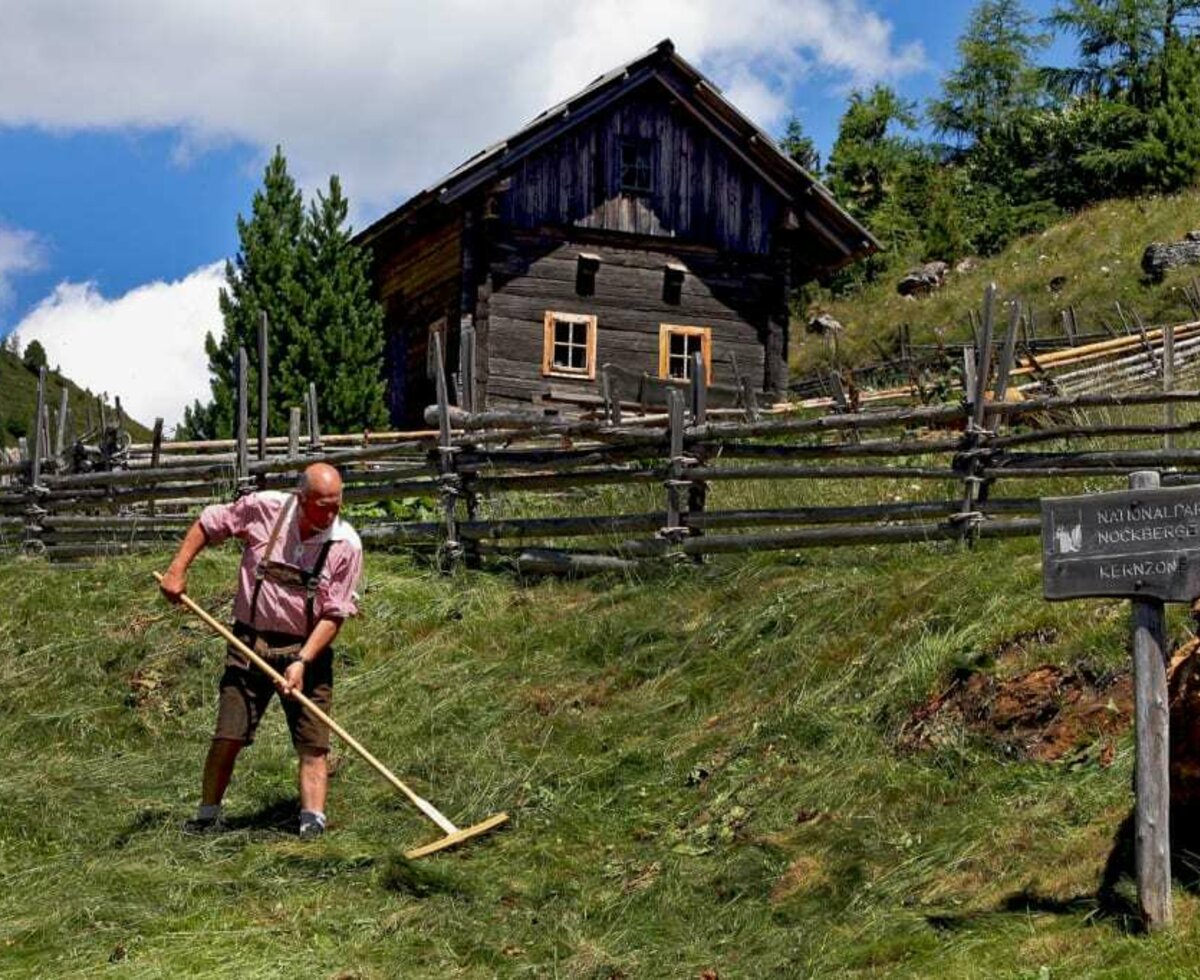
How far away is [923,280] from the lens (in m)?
37.8

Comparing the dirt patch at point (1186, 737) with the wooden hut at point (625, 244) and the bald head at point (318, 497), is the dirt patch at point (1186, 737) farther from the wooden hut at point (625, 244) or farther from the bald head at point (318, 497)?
the wooden hut at point (625, 244)

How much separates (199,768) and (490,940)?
3.10 m

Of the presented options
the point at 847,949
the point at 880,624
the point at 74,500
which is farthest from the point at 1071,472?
the point at 74,500

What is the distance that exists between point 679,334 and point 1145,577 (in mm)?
17363

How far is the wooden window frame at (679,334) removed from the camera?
2254 centimetres

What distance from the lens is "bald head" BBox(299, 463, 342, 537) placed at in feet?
24.6

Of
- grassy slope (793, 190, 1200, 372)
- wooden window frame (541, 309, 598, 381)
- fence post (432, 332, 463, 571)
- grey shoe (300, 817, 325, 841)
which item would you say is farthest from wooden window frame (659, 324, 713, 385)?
grey shoe (300, 817, 325, 841)

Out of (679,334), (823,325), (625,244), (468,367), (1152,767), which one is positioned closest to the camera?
(1152,767)

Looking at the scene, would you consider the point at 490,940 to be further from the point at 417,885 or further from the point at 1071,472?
the point at 1071,472

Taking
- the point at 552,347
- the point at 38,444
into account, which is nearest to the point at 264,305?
the point at 552,347

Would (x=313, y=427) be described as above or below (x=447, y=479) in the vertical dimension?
above

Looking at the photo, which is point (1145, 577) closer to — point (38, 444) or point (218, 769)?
point (218, 769)

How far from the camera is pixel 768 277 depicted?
907 inches

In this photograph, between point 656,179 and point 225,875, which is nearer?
point 225,875
